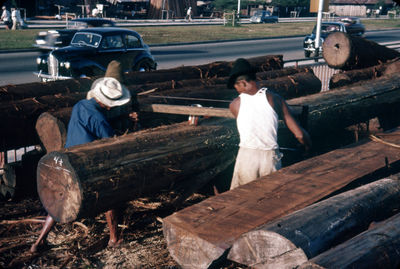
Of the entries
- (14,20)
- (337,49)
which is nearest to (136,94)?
(337,49)

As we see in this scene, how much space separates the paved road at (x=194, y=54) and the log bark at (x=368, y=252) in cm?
1504

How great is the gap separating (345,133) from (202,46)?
829 inches

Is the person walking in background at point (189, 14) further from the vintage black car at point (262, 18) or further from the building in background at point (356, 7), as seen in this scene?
the building in background at point (356, 7)

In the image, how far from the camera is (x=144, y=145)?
5.10 metres

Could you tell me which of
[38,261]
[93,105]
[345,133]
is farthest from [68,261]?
[345,133]

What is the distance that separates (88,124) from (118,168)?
0.79 metres

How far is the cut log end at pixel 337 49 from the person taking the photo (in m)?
11.3

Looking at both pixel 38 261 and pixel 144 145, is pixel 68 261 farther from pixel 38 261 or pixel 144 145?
pixel 144 145

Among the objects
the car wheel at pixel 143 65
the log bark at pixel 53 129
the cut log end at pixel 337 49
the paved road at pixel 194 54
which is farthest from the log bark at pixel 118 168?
the paved road at pixel 194 54

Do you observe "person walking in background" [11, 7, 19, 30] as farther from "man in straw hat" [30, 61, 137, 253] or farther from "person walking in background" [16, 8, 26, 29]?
"man in straw hat" [30, 61, 137, 253]

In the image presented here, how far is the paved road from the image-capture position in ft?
60.8

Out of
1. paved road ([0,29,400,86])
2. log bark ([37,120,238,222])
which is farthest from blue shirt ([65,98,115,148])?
paved road ([0,29,400,86])

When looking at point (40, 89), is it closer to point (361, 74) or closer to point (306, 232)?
point (306, 232)

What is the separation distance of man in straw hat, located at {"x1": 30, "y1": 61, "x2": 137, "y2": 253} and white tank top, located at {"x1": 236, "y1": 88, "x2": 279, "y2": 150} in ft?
5.05
